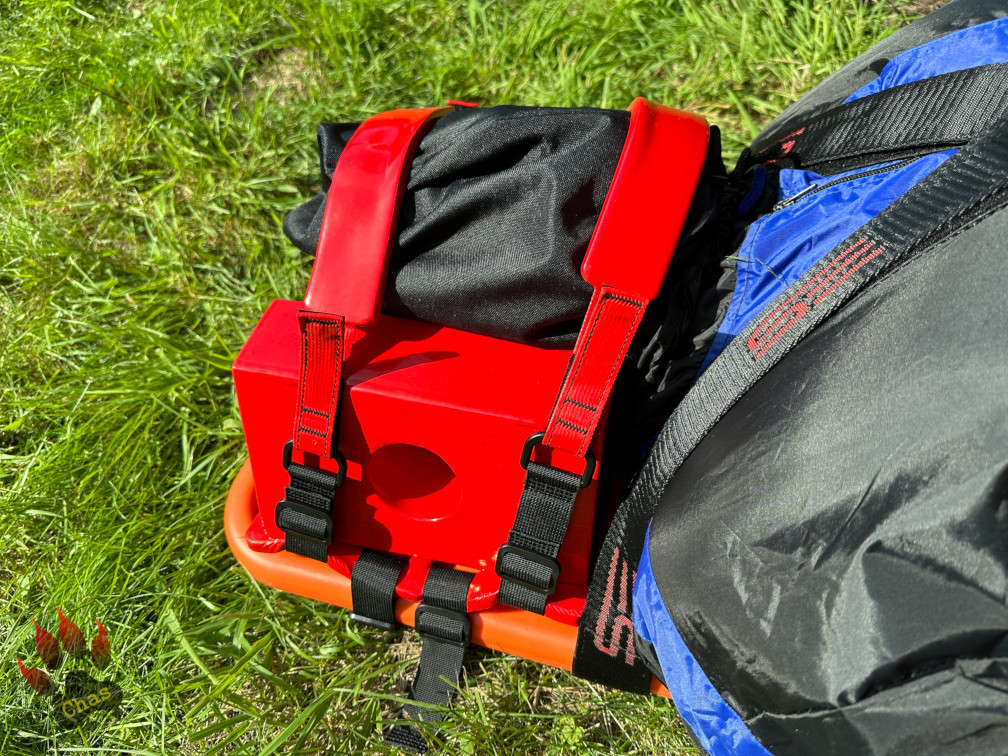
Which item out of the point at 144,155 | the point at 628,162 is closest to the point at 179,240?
the point at 144,155

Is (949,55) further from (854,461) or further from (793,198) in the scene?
(854,461)

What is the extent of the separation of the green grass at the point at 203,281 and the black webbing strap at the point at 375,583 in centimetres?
18

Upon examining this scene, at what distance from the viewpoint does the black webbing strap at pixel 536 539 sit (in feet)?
3.47

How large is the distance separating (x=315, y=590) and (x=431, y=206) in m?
0.72

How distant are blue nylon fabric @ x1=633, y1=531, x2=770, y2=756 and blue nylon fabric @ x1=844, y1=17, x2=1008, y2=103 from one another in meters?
0.78

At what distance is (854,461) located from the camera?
791 mm

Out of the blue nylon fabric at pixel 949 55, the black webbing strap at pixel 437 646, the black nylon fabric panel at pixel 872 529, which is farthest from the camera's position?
the black webbing strap at pixel 437 646

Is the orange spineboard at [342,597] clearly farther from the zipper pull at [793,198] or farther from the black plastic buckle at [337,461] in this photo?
the zipper pull at [793,198]

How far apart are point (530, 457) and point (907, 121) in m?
0.66
